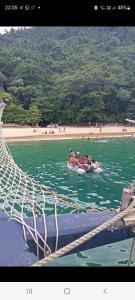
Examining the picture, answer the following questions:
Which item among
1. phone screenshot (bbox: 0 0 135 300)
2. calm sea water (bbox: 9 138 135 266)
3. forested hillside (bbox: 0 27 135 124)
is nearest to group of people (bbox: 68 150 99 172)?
phone screenshot (bbox: 0 0 135 300)

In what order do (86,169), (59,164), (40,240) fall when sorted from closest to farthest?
(40,240), (86,169), (59,164)

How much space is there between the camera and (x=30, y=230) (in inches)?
76.9

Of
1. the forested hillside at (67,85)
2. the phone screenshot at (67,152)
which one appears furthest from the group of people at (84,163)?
the forested hillside at (67,85)

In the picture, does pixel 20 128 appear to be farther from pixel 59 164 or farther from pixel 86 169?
pixel 86 169

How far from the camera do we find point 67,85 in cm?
1678

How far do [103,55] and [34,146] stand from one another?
10.2 metres

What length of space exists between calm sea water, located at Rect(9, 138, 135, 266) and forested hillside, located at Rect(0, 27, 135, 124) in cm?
188

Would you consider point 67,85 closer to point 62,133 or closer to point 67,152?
point 62,133

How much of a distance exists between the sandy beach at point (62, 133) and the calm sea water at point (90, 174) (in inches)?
20.7

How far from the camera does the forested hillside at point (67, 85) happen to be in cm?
1562

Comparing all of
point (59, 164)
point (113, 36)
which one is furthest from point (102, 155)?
point (113, 36)

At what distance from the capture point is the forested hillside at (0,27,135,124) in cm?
1562

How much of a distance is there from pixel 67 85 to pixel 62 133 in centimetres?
Result: 270

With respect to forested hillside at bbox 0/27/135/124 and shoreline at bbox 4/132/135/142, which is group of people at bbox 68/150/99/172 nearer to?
shoreline at bbox 4/132/135/142
